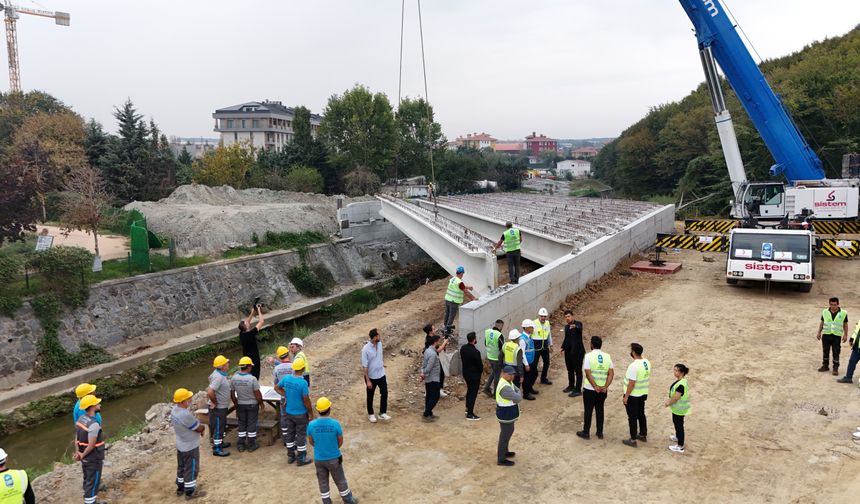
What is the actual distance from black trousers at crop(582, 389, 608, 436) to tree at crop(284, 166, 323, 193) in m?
39.8

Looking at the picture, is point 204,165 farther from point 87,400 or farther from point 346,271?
point 87,400

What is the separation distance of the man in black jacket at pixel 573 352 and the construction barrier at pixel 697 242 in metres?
11.7

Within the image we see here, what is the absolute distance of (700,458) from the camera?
7.96 m

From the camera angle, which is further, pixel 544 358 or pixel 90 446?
pixel 544 358

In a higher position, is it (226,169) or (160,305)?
(226,169)

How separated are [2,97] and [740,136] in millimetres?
63712

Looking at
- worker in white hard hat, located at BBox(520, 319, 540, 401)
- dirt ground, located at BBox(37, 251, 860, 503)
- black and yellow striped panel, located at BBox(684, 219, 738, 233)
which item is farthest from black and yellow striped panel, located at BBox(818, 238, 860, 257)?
worker in white hard hat, located at BBox(520, 319, 540, 401)

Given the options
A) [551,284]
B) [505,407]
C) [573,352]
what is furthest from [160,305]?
[505,407]

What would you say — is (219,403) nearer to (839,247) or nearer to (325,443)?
(325,443)

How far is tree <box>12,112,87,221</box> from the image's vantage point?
27.4 metres

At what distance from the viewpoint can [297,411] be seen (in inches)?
315

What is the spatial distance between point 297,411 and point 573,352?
4855 mm

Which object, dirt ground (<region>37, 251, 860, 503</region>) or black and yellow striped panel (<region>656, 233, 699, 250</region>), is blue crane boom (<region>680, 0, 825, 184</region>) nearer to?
black and yellow striped panel (<region>656, 233, 699, 250</region>)

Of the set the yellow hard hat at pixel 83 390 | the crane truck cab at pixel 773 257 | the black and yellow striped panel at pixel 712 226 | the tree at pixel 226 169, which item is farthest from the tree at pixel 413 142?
the yellow hard hat at pixel 83 390
